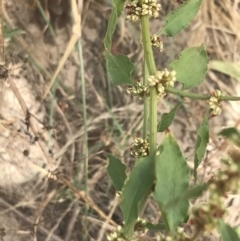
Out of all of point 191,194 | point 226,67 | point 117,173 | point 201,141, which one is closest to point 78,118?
point 226,67

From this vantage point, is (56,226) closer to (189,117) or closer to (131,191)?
(189,117)

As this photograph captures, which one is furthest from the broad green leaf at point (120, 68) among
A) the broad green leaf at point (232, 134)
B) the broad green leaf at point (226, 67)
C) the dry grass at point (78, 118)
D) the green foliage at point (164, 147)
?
the broad green leaf at point (226, 67)

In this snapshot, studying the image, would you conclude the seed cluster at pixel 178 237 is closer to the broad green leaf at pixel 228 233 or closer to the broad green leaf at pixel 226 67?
the broad green leaf at pixel 228 233

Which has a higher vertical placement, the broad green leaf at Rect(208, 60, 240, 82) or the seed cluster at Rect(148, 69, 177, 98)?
the broad green leaf at Rect(208, 60, 240, 82)

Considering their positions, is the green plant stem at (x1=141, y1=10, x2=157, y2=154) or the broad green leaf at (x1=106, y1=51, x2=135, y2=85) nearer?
the green plant stem at (x1=141, y1=10, x2=157, y2=154)

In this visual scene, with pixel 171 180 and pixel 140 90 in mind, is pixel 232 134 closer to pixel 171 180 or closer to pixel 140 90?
pixel 171 180

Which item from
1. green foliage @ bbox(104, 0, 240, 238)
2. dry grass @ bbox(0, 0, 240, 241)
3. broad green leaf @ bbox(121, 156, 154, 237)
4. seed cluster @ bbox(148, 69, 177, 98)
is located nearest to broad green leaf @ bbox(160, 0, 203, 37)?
green foliage @ bbox(104, 0, 240, 238)

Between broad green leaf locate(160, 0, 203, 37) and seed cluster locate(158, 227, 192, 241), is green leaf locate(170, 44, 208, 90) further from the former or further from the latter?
seed cluster locate(158, 227, 192, 241)
